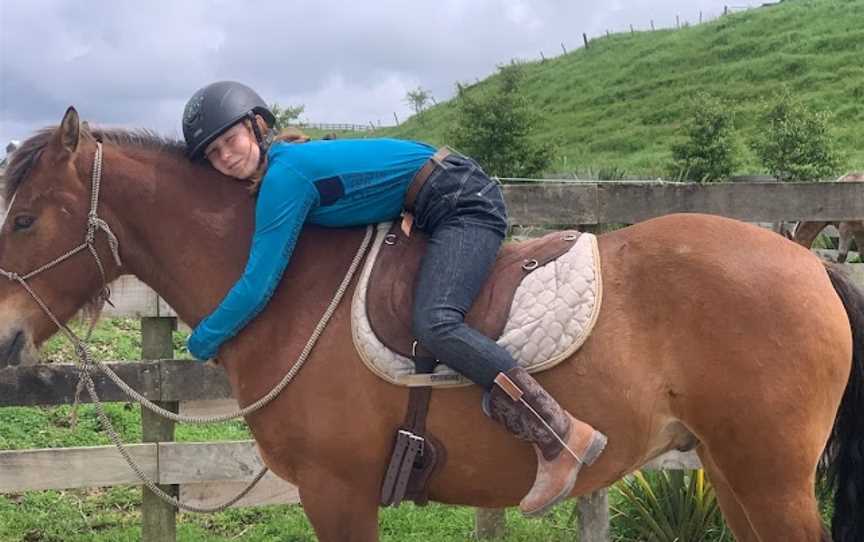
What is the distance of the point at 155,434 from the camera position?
4301mm

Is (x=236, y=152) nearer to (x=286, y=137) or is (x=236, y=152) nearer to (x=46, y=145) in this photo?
(x=286, y=137)

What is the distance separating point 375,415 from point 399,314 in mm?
381

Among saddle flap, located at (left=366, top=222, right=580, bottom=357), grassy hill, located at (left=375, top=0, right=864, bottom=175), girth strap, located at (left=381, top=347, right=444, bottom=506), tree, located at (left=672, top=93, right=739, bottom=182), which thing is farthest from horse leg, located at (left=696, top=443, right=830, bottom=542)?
grassy hill, located at (left=375, top=0, right=864, bottom=175)

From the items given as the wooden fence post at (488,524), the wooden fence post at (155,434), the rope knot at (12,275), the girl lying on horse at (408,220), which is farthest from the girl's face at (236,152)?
the wooden fence post at (488,524)

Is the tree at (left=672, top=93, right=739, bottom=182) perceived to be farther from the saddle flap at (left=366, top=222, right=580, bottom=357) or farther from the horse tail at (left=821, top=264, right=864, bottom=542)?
the saddle flap at (left=366, top=222, right=580, bottom=357)

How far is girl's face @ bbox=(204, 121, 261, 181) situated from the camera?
9.48 feet

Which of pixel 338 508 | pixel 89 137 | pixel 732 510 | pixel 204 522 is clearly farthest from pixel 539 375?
pixel 204 522

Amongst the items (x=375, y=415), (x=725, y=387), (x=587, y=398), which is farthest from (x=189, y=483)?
(x=725, y=387)

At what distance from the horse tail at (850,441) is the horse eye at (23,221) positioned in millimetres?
3080

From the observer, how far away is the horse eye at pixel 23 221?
2822 mm

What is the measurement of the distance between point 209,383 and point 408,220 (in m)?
1.84

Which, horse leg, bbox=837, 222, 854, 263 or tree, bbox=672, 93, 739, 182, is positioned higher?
tree, bbox=672, 93, 739, 182

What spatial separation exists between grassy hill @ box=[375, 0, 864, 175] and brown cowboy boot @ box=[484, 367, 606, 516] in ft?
72.9

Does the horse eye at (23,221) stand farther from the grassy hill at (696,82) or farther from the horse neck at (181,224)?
the grassy hill at (696,82)
